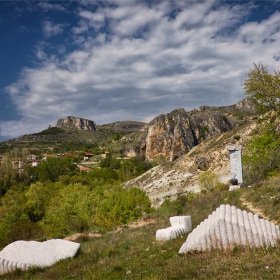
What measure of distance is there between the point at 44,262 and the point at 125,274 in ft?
12.7

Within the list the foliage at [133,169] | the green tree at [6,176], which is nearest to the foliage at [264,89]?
the foliage at [133,169]

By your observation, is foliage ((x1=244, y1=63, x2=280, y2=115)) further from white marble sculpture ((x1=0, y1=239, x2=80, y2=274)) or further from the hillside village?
white marble sculpture ((x1=0, y1=239, x2=80, y2=274))

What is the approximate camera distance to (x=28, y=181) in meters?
66.3

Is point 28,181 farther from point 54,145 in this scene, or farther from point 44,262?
point 54,145

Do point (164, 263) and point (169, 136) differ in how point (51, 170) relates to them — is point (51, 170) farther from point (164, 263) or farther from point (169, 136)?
point (164, 263)

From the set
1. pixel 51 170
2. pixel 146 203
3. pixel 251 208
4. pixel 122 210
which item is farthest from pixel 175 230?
pixel 51 170

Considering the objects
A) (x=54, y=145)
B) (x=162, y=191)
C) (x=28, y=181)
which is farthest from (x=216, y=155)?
(x=54, y=145)

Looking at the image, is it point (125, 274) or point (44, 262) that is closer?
point (125, 274)

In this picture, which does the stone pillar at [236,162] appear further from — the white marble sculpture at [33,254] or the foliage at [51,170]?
the foliage at [51,170]

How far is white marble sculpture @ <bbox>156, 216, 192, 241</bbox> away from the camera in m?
8.68

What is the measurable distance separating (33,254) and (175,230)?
476 centimetres

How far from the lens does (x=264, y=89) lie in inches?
757

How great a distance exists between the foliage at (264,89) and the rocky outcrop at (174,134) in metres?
47.0

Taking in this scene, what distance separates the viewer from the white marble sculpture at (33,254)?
826 centimetres
